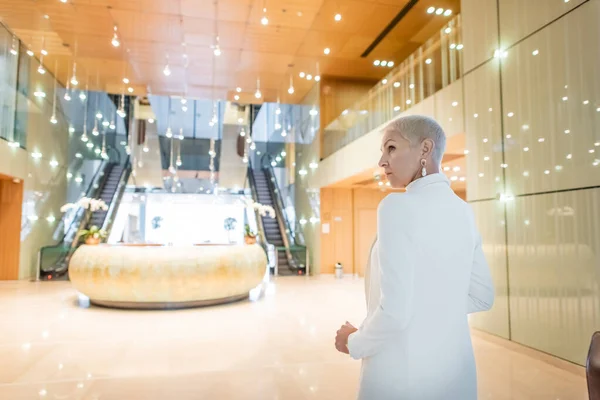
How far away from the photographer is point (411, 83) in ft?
24.9

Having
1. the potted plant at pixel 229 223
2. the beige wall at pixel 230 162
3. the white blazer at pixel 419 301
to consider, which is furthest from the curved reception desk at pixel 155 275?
the beige wall at pixel 230 162

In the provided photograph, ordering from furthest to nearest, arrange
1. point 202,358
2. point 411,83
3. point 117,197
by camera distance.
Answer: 1. point 117,197
2. point 411,83
3. point 202,358

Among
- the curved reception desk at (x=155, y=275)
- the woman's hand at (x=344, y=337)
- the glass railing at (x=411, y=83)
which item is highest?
the glass railing at (x=411, y=83)

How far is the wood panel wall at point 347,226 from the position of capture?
1254 centimetres

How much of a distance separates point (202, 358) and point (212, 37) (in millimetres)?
7254

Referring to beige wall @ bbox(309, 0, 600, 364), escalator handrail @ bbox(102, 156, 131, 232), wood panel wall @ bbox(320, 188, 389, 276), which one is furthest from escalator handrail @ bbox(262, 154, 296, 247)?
beige wall @ bbox(309, 0, 600, 364)

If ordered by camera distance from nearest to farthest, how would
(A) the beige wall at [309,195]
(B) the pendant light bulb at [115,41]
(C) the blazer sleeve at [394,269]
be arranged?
(C) the blazer sleeve at [394,269] < (B) the pendant light bulb at [115,41] < (A) the beige wall at [309,195]

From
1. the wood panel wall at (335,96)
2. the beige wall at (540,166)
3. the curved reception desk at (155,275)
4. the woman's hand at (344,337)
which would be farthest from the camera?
the wood panel wall at (335,96)

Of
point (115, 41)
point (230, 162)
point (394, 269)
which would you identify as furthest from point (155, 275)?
point (230, 162)

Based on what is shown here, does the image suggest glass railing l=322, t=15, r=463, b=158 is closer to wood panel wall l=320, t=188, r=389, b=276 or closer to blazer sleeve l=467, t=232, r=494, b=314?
wood panel wall l=320, t=188, r=389, b=276

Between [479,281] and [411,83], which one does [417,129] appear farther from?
[411,83]

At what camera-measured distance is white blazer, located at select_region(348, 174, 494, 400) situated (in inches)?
38.7

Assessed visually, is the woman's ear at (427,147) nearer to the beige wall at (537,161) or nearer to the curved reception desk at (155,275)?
the beige wall at (537,161)

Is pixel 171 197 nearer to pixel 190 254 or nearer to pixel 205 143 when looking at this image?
pixel 205 143
